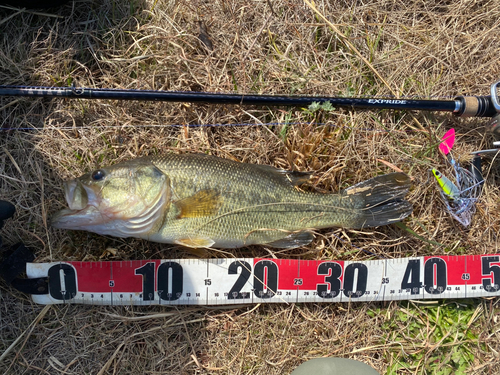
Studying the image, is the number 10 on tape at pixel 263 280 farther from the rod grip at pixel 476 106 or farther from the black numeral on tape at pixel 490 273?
the rod grip at pixel 476 106

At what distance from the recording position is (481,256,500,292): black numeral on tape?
2.78 m

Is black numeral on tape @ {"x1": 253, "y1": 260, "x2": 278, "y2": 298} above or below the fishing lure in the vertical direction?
below

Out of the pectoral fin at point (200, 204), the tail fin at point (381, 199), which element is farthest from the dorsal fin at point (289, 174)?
the pectoral fin at point (200, 204)

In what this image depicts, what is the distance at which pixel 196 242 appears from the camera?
247 centimetres

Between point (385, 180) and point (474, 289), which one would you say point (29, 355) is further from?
point (474, 289)

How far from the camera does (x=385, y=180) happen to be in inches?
106

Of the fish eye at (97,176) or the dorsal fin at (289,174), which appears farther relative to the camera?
the dorsal fin at (289,174)

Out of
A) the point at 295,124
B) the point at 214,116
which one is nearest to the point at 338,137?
the point at 295,124

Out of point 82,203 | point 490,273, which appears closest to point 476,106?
point 490,273

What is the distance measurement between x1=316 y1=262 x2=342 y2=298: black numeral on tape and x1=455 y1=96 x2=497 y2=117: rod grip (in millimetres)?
1623

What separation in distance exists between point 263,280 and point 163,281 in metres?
0.79

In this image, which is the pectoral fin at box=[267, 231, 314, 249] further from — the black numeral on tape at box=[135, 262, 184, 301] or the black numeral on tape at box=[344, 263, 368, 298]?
the black numeral on tape at box=[135, 262, 184, 301]

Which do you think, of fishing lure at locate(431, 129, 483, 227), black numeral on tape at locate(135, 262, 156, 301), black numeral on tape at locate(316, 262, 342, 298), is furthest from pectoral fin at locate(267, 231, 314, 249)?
fishing lure at locate(431, 129, 483, 227)

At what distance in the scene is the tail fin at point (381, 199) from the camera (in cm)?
264
